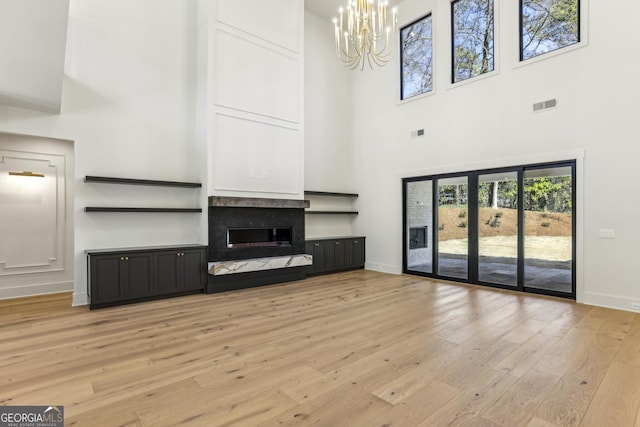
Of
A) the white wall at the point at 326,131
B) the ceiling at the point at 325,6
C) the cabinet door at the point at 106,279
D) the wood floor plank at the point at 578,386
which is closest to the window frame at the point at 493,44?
the ceiling at the point at 325,6

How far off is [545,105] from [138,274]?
22.8 feet

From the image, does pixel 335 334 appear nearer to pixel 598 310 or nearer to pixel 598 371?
pixel 598 371

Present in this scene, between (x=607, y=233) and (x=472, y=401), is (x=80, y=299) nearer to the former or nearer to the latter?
(x=472, y=401)

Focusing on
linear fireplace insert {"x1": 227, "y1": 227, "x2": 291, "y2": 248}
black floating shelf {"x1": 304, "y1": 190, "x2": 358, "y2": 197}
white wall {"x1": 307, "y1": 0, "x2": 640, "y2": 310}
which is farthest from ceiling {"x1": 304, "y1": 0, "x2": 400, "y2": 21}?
linear fireplace insert {"x1": 227, "y1": 227, "x2": 291, "y2": 248}

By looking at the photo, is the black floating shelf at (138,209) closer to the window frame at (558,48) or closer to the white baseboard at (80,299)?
the white baseboard at (80,299)

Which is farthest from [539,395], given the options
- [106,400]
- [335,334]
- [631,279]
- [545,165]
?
[545,165]

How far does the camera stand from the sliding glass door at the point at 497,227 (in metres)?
5.19

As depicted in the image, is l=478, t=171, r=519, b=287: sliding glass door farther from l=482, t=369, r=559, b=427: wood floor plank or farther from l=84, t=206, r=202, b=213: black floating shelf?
l=84, t=206, r=202, b=213: black floating shelf

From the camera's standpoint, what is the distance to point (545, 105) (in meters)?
5.26

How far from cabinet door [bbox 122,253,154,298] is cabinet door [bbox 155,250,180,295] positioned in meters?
0.11

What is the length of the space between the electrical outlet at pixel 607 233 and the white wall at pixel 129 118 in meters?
6.21

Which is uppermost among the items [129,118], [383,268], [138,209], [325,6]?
[325,6]

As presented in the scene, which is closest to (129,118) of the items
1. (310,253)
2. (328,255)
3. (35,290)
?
(35,290)

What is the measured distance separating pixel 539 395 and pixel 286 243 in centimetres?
487
